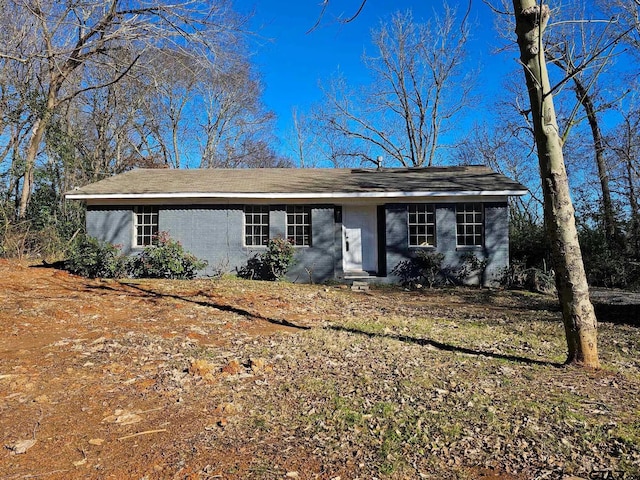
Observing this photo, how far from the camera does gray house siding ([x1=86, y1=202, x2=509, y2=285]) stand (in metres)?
12.7

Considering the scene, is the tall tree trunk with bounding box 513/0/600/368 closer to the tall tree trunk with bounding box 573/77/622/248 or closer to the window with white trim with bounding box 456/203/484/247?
the window with white trim with bounding box 456/203/484/247

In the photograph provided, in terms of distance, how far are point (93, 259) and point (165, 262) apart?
192 centimetres

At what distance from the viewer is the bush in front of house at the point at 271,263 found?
40.4 feet

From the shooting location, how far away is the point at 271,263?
486 inches

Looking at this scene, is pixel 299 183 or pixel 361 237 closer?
→ pixel 361 237

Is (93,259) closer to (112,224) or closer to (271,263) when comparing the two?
(112,224)

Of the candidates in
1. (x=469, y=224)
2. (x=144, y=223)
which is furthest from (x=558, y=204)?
(x=144, y=223)

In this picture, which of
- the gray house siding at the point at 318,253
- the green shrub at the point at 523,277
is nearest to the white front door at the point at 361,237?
the gray house siding at the point at 318,253

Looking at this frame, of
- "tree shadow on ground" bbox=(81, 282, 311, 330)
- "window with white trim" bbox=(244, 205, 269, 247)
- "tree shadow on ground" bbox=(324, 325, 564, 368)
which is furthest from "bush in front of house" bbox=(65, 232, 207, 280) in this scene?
"tree shadow on ground" bbox=(324, 325, 564, 368)

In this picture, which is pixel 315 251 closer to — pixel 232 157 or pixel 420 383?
pixel 420 383

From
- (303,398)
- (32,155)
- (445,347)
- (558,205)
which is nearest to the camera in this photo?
(303,398)

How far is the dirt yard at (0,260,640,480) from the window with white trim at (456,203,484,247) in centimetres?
543

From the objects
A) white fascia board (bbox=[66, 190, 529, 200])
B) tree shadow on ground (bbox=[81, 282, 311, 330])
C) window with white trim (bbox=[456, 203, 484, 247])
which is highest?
white fascia board (bbox=[66, 190, 529, 200])

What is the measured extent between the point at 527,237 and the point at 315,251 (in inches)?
299
